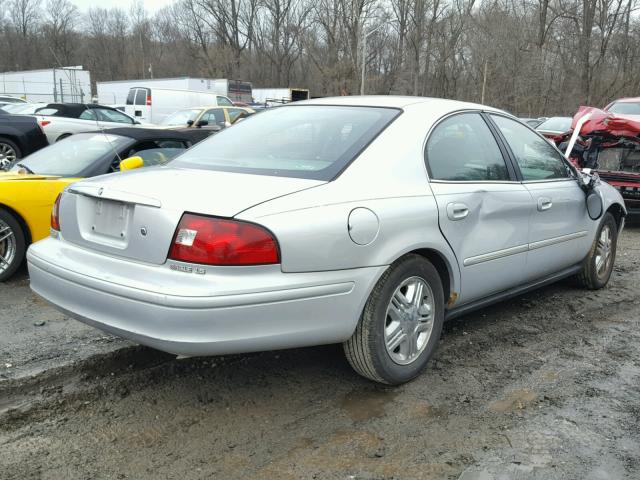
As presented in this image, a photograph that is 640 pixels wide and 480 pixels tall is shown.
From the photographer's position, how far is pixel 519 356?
381cm

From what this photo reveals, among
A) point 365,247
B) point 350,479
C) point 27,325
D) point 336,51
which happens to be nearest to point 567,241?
point 365,247

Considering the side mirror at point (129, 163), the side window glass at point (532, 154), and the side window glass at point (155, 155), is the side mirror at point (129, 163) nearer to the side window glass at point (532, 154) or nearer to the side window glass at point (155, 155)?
the side window glass at point (155, 155)

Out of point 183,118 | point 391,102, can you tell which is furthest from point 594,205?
point 183,118

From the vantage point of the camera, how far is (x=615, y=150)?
28.0ft

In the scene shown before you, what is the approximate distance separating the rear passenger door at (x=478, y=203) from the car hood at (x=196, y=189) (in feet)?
3.03

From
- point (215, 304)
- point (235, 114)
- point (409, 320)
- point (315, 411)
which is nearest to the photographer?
Result: point (215, 304)

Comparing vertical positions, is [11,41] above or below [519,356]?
above

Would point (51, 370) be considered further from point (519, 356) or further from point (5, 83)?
point (5, 83)

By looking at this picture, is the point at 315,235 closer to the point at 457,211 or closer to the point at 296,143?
the point at 296,143

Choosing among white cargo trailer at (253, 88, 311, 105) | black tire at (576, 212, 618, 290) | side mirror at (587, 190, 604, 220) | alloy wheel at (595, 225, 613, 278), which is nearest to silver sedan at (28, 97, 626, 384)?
side mirror at (587, 190, 604, 220)

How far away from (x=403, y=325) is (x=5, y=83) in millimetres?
53562

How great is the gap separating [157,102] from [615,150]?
18.8 metres

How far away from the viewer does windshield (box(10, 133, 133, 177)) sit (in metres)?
5.61

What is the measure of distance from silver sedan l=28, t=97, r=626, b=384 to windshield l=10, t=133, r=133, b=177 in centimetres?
230
